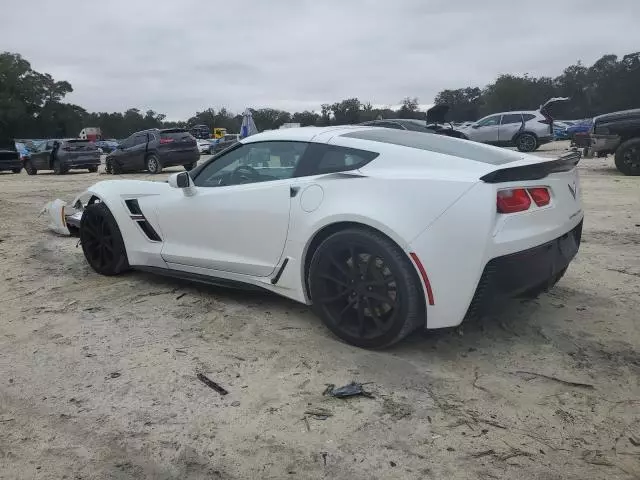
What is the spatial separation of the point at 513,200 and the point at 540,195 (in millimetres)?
283

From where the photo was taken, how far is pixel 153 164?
18.0m

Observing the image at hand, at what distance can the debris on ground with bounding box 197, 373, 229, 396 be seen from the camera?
2.81 metres

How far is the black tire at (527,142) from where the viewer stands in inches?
746

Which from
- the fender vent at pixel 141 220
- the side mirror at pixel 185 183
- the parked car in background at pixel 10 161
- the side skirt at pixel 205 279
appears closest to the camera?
the side skirt at pixel 205 279

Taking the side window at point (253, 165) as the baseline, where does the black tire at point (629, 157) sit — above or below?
below

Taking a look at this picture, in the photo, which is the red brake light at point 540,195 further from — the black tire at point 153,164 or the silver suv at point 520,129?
the silver suv at point 520,129

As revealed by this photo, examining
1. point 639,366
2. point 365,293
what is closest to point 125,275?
point 365,293

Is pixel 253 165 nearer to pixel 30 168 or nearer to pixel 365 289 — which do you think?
pixel 365 289

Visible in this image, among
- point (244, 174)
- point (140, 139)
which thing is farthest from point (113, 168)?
point (244, 174)

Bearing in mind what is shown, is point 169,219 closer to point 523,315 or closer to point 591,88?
point 523,315

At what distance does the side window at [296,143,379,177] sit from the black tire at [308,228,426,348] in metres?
0.46

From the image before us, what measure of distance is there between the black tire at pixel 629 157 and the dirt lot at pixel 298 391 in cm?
845

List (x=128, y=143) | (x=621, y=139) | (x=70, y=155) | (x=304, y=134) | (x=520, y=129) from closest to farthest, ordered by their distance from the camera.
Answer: (x=304, y=134)
(x=621, y=139)
(x=128, y=143)
(x=520, y=129)
(x=70, y=155)

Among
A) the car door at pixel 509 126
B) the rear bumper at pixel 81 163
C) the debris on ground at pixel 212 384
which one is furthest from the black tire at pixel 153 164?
the debris on ground at pixel 212 384
